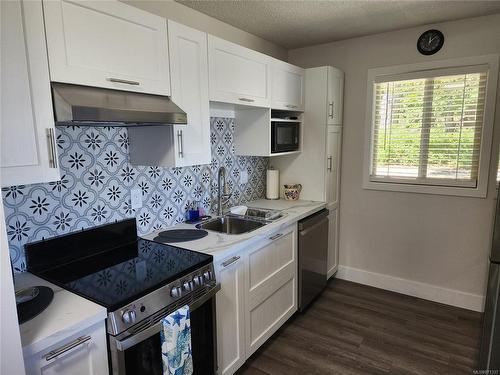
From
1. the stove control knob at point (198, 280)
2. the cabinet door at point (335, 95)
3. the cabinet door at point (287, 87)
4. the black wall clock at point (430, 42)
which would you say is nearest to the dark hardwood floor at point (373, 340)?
the stove control knob at point (198, 280)

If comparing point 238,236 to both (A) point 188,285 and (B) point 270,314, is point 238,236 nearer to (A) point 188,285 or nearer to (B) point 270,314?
(A) point 188,285

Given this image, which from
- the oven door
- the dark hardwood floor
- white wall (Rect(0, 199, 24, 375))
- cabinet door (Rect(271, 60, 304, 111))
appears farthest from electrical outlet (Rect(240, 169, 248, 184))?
white wall (Rect(0, 199, 24, 375))

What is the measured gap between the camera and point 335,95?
3053 millimetres

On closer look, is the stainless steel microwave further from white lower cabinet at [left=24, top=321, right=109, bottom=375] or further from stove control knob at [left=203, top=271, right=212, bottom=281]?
white lower cabinet at [left=24, top=321, right=109, bottom=375]

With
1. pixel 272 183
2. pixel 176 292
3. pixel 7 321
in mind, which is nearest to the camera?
pixel 7 321

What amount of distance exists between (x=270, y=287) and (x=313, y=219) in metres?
0.76

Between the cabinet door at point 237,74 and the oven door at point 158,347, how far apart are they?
1.24 meters

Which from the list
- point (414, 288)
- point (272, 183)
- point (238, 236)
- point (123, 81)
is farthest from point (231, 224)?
point (414, 288)

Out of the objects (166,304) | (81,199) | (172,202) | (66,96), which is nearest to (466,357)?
(166,304)

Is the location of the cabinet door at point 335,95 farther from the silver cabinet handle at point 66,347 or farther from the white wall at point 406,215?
the silver cabinet handle at point 66,347

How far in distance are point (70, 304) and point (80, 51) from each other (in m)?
1.04

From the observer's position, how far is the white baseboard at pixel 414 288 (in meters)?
2.86

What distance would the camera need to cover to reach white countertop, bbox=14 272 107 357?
1046 mm

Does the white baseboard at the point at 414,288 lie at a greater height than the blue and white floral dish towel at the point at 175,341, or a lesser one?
lesser
